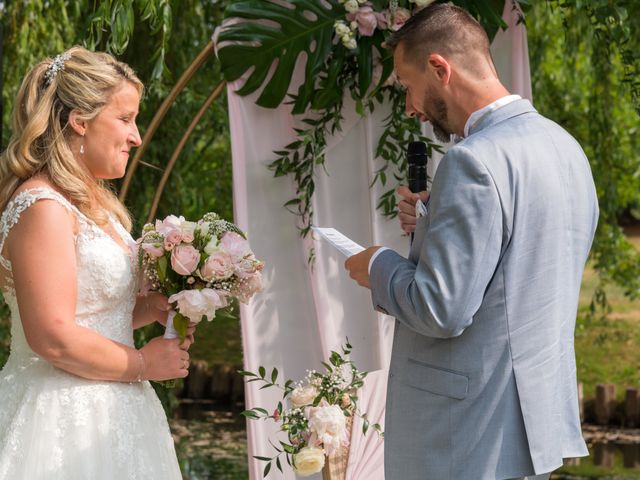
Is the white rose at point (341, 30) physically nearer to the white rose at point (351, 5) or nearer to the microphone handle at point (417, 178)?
the white rose at point (351, 5)

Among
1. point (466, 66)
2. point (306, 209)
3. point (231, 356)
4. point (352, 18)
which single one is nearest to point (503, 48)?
point (352, 18)

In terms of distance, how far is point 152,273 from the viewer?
2254 millimetres

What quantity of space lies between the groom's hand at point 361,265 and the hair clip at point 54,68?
0.79 metres

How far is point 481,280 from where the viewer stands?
6.13 feet

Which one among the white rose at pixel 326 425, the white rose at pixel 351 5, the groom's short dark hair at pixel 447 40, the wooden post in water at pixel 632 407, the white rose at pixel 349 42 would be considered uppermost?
the white rose at pixel 351 5

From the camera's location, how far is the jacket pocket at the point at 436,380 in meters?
1.97

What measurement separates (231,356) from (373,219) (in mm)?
6737

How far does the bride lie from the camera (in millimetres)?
2137

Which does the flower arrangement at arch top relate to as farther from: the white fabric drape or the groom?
the groom

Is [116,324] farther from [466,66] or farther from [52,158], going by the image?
[466,66]

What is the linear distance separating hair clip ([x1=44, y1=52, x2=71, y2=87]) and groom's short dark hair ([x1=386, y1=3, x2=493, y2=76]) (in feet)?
2.54

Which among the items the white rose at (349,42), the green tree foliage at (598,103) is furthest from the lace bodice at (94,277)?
the green tree foliage at (598,103)

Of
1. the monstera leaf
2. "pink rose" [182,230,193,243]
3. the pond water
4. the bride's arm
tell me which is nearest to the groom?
"pink rose" [182,230,193,243]

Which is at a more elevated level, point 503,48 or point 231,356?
point 503,48
